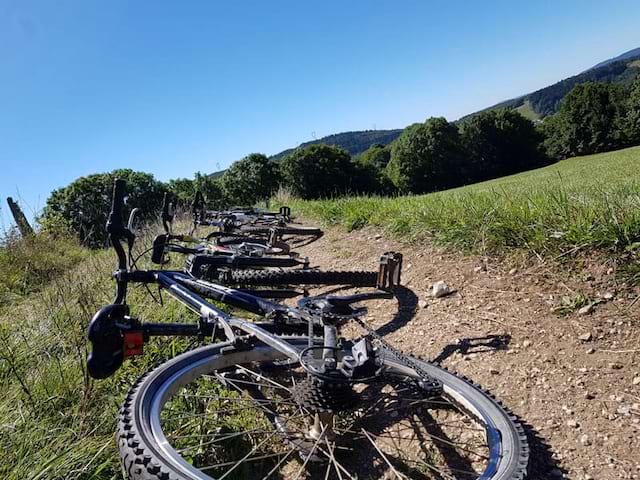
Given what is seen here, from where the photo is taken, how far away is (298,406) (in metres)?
1.75

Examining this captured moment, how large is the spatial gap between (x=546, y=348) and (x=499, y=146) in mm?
51330

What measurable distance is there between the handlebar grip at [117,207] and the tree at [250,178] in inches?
1127

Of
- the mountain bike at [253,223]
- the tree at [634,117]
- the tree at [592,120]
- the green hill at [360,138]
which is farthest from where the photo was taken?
the green hill at [360,138]

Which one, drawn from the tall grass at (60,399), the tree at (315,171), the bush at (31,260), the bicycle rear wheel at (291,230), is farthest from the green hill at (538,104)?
the tall grass at (60,399)

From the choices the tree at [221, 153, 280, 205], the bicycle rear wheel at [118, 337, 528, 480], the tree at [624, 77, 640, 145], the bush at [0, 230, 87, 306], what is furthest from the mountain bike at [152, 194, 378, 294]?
the tree at [624, 77, 640, 145]

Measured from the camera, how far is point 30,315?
4.11 m

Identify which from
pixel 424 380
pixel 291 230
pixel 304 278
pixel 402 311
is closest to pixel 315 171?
pixel 291 230

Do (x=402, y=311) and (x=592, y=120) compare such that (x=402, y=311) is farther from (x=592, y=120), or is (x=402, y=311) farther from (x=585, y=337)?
(x=592, y=120)

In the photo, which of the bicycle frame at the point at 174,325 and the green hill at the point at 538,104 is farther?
the green hill at the point at 538,104

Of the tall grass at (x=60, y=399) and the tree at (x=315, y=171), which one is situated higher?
the tree at (x=315, y=171)

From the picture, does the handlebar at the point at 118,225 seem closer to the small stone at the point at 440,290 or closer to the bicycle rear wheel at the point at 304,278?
the bicycle rear wheel at the point at 304,278

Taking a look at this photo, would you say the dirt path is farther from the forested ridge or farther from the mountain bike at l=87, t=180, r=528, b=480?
the forested ridge

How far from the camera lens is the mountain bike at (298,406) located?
4.62 ft

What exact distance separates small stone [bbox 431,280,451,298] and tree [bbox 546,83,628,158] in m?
44.5
